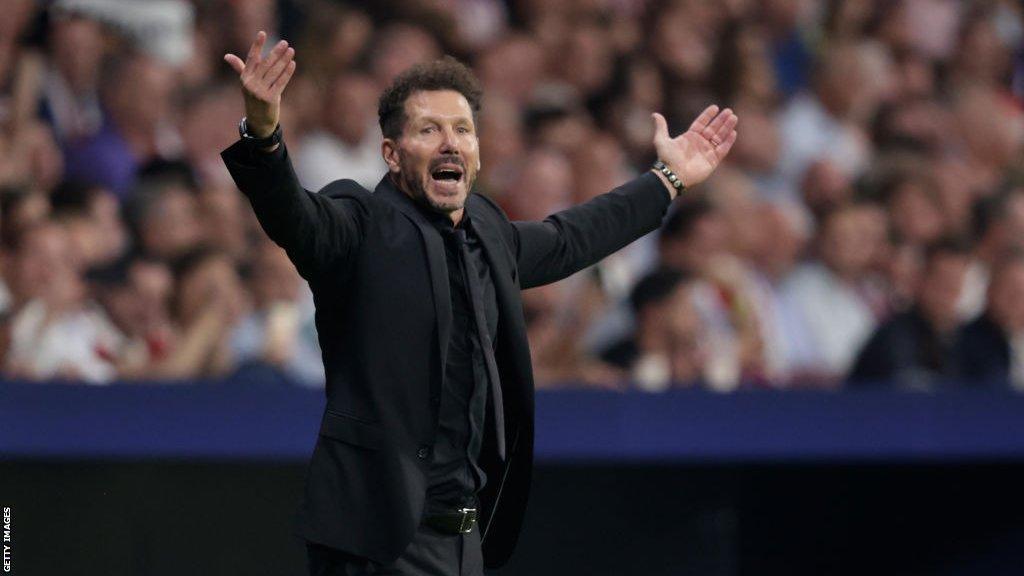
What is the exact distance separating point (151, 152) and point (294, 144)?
611 millimetres

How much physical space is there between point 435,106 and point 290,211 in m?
0.52

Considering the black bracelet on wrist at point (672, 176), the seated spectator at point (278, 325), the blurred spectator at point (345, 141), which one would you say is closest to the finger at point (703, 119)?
the black bracelet on wrist at point (672, 176)

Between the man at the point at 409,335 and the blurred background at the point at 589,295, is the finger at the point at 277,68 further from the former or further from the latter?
the blurred background at the point at 589,295

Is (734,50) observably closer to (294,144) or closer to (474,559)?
(294,144)

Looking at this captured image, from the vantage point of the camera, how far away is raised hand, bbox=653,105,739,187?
397 centimetres

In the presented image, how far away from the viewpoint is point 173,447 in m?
5.08

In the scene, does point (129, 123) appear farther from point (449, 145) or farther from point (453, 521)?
point (453, 521)

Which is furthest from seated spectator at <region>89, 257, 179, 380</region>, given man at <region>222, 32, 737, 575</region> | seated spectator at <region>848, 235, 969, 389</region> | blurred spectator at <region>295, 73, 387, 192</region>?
seated spectator at <region>848, 235, 969, 389</region>

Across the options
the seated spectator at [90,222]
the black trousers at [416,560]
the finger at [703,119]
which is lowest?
the black trousers at [416,560]

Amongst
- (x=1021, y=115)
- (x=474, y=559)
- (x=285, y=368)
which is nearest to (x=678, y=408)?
(x=285, y=368)

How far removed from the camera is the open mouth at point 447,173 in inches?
132

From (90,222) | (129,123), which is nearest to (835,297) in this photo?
(129,123)

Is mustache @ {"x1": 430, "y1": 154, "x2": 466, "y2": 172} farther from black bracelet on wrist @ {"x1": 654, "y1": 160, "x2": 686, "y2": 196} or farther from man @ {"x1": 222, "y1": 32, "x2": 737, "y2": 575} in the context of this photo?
black bracelet on wrist @ {"x1": 654, "y1": 160, "x2": 686, "y2": 196}

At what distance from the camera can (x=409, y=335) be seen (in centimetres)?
324
